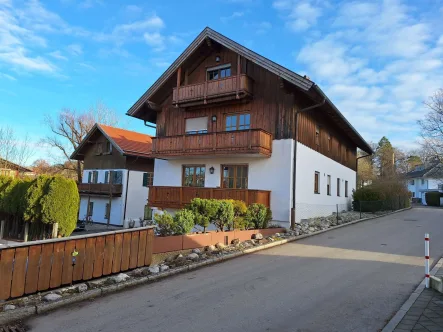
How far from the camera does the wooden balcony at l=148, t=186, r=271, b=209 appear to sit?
15.9 meters

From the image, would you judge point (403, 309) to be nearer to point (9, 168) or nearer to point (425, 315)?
point (425, 315)

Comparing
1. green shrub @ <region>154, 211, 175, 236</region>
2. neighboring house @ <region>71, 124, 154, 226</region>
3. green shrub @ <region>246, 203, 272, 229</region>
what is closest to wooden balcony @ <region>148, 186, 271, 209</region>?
green shrub @ <region>246, 203, 272, 229</region>

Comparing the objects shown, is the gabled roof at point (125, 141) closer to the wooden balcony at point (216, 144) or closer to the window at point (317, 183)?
the wooden balcony at point (216, 144)

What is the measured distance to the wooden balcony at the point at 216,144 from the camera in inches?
638

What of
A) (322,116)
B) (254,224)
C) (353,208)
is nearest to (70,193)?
(254,224)

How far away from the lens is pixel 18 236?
59.5 feet

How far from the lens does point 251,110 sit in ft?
59.6

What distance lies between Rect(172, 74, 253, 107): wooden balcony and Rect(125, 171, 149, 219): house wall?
12.7 meters

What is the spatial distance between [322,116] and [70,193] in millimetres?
15130

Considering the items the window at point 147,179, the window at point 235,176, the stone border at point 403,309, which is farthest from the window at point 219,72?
the stone border at point 403,309

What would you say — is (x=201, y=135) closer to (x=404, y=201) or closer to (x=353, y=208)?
(x=353, y=208)

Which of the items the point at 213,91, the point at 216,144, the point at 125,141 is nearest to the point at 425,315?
the point at 216,144

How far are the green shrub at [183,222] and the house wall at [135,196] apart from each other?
2033 centimetres

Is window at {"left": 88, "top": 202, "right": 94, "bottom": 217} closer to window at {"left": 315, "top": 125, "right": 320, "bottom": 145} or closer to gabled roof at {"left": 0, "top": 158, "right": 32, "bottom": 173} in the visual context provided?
gabled roof at {"left": 0, "top": 158, "right": 32, "bottom": 173}
